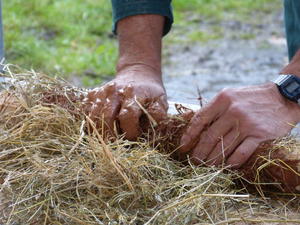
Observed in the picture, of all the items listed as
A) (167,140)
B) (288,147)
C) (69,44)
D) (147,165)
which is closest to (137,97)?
(167,140)

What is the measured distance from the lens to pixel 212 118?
1876 millimetres

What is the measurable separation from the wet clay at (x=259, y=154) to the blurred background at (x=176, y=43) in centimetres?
196

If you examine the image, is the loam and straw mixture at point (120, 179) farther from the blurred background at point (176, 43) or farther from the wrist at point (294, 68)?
the blurred background at point (176, 43)

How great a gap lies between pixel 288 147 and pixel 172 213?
0.47 meters

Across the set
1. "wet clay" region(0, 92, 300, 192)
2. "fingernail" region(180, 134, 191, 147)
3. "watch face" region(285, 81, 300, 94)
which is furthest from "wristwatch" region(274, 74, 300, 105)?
"fingernail" region(180, 134, 191, 147)

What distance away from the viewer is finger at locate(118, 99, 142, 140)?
1876mm

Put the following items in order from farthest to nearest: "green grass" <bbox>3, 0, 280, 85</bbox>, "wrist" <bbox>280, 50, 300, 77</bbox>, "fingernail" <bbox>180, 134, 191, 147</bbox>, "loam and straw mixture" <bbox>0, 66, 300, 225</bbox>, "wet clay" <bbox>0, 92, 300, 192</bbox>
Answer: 1. "green grass" <bbox>3, 0, 280, 85</bbox>
2. "wrist" <bbox>280, 50, 300, 77</bbox>
3. "fingernail" <bbox>180, 134, 191, 147</bbox>
4. "wet clay" <bbox>0, 92, 300, 192</bbox>
5. "loam and straw mixture" <bbox>0, 66, 300, 225</bbox>

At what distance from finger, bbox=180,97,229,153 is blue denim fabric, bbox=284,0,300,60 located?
82 centimetres

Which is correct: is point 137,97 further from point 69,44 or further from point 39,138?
point 69,44

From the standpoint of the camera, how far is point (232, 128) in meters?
1.86

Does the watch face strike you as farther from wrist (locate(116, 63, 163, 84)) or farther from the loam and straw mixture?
wrist (locate(116, 63, 163, 84))

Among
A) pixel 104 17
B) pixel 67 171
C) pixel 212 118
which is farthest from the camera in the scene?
pixel 104 17

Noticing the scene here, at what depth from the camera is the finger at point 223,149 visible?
72.3 inches

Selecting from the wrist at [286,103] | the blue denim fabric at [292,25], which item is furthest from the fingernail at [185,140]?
the blue denim fabric at [292,25]
